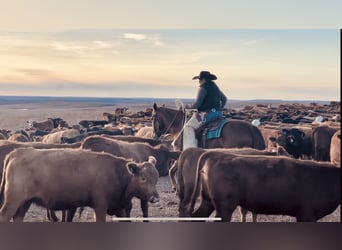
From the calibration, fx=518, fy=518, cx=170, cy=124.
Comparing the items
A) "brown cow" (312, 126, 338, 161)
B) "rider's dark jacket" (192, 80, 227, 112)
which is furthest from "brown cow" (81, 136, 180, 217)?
"brown cow" (312, 126, 338, 161)

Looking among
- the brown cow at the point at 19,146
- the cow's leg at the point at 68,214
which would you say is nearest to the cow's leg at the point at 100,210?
the cow's leg at the point at 68,214

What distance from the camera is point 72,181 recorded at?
3.03 m

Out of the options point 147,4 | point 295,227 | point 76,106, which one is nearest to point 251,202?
point 295,227

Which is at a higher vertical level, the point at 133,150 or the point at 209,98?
the point at 209,98

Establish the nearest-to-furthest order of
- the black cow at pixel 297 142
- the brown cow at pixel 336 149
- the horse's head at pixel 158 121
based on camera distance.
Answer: the brown cow at pixel 336 149
the black cow at pixel 297 142
the horse's head at pixel 158 121

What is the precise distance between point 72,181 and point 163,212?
573 mm

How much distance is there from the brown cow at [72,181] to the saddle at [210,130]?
1.01 feet

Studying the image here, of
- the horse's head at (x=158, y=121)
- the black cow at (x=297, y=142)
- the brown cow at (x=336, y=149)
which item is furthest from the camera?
the horse's head at (x=158, y=121)

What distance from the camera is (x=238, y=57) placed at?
288 cm

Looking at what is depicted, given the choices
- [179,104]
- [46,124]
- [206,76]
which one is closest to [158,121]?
[179,104]

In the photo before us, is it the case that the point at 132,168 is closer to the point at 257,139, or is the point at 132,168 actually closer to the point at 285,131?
the point at 257,139

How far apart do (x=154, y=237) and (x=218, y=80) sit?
110cm

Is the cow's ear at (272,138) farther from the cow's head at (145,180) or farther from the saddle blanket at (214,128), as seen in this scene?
the cow's head at (145,180)

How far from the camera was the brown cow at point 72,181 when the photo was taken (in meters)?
2.91
